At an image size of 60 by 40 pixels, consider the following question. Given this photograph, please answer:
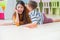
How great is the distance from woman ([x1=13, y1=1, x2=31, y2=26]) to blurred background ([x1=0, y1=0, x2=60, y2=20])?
0.11ft

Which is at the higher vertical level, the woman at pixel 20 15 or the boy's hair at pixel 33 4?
the boy's hair at pixel 33 4

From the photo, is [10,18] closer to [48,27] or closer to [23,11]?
[23,11]

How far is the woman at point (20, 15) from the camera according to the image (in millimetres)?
1232

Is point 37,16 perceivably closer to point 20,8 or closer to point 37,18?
point 37,18

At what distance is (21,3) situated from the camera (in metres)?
1.23

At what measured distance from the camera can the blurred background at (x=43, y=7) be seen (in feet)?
4.06

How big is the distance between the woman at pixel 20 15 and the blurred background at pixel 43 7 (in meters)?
0.03

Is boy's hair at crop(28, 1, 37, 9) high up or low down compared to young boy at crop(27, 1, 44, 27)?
up

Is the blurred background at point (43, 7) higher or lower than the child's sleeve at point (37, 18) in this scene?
higher

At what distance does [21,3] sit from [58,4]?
30 cm

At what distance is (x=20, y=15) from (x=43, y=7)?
0.65 ft

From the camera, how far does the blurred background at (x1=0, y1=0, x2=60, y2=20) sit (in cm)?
124

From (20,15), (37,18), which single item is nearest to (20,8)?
(20,15)

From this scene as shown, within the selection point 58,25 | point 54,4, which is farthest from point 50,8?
point 58,25
